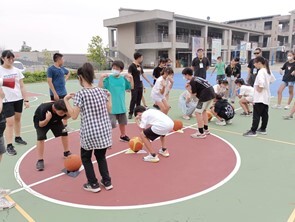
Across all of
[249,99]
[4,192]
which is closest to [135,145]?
[4,192]

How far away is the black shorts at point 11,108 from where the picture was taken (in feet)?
16.4

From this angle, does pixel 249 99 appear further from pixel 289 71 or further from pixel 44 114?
pixel 44 114

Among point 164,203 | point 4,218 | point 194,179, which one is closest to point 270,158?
point 194,179

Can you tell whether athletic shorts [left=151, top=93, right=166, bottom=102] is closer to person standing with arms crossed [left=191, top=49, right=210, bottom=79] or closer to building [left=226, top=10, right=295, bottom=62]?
person standing with arms crossed [left=191, top=49, right=210, bottom=79]

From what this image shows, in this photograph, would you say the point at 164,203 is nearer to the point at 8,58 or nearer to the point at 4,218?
the point at 4,218

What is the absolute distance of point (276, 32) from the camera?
52844mm

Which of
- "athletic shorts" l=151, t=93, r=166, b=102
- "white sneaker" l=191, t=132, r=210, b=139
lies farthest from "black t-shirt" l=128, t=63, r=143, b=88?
"white sneaker" l=191, t=132, r=210, b=139

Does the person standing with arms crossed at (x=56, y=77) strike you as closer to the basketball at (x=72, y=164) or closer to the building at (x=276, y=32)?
the basketball at (x=72, y=164)

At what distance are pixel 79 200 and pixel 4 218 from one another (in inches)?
32.8

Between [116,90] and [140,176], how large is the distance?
198cm

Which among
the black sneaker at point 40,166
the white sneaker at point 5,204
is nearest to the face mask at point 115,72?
the black sneaker at point 40,166

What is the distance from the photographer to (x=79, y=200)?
3371mm

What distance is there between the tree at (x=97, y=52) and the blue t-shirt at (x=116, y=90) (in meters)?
26.0

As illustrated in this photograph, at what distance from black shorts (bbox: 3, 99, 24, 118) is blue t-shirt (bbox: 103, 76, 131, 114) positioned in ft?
5.63
